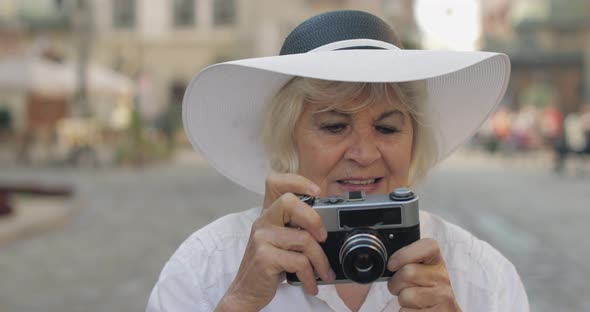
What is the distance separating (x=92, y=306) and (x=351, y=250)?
14.1 ft

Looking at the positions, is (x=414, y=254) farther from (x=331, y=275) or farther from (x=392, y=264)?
(x=331, y=275)

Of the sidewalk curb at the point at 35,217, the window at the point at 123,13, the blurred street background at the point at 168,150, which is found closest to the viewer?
the blurred street background at the point at 168,150

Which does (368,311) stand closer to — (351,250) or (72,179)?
(351,250)

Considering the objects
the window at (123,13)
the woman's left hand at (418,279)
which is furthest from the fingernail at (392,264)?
the window at (123,13)

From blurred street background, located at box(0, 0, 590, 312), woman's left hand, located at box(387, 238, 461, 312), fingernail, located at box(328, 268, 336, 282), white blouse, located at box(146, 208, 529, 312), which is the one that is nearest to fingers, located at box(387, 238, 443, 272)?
woman's left hand, located at box(387, 238, 461, 312)

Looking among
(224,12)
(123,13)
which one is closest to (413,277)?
(224,12)

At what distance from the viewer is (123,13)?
35906mm

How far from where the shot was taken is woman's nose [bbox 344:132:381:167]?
1770mm

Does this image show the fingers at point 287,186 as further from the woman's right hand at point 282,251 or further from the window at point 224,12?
the window at point 224,12

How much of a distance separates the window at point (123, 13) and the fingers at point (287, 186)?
35.5 m

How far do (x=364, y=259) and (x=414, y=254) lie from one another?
0.10 meters

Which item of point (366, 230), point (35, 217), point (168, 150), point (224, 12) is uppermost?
point (366, 230)

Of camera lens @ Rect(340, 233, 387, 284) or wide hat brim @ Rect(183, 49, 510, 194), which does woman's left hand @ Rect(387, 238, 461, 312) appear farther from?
wide hat brim @ Rect(183, 49, 510, 194)

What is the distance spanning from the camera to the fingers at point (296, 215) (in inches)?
60.4
